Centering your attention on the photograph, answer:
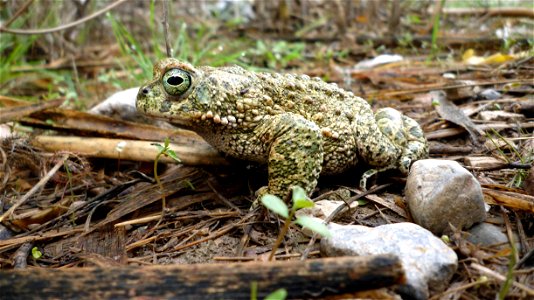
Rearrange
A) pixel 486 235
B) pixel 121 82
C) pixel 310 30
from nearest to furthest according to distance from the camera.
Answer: pixel 486 235 < pixel 121 82 < pixel 310 30

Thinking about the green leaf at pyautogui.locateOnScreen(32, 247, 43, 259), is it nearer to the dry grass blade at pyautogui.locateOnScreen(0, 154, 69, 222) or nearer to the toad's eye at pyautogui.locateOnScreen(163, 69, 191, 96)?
the dry grass blade at pyautogui.locateOnScreen(0, 154, 69, 222)

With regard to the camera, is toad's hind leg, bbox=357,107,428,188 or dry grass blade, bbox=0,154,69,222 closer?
dry grass blade, bbox=0,154,69,222

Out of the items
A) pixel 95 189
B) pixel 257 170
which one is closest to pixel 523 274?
pixel 257 170

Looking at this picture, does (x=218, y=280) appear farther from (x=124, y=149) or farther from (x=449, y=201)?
(x=124, y=149)

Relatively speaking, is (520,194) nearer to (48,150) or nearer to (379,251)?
(379,251)

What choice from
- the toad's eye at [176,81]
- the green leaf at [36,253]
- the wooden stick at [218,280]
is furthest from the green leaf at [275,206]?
the green leaf at [36,253]

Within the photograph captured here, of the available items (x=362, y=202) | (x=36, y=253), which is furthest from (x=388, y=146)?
(x=36, y=253)

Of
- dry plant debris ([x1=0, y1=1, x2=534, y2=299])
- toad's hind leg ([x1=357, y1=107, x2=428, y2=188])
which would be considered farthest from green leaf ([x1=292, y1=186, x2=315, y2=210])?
toad's hind leg ([x1=357, y1=107, x2=428, y2=188])
